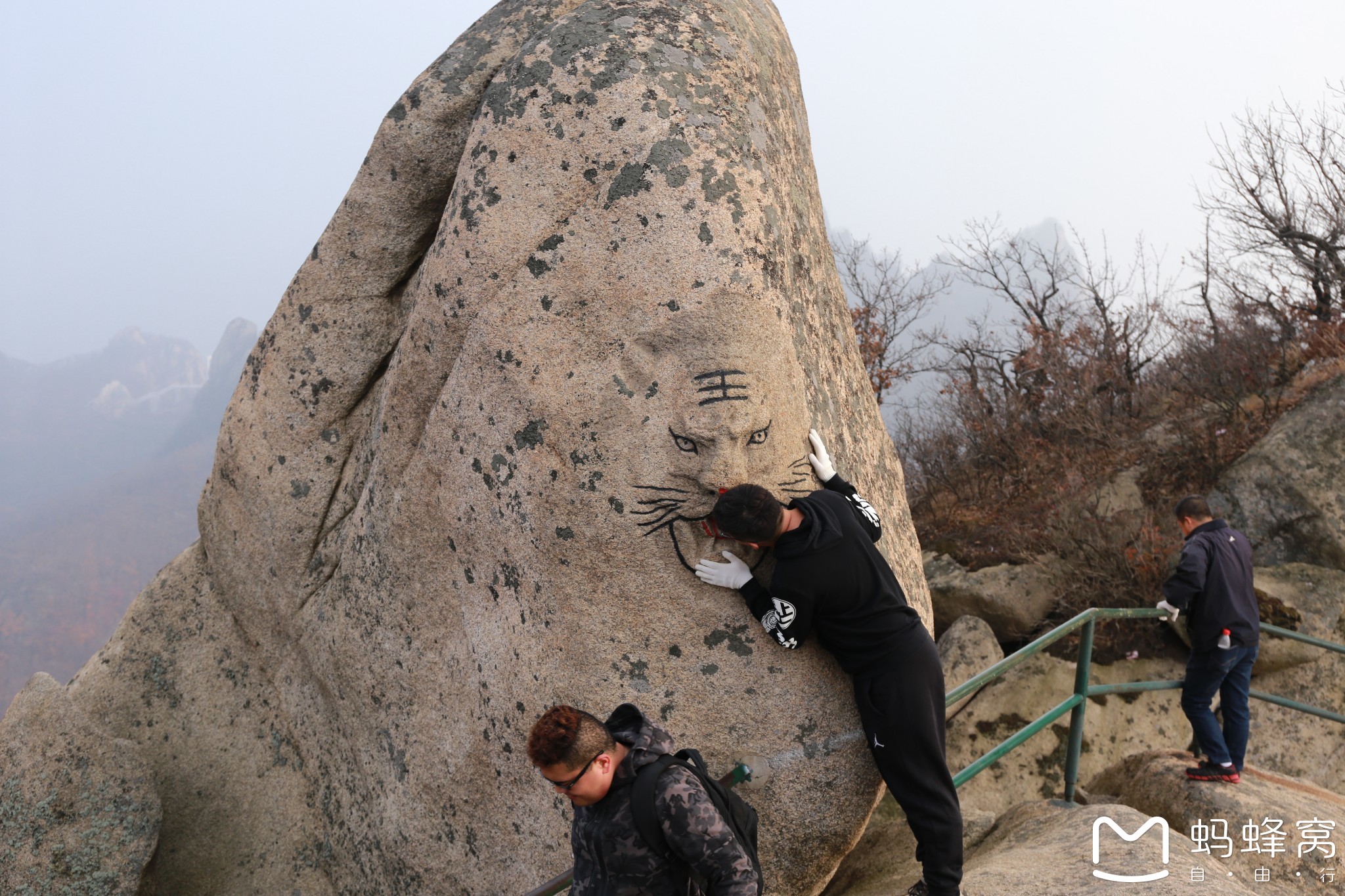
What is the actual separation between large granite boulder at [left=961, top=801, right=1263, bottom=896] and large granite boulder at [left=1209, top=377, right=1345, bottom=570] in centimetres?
486

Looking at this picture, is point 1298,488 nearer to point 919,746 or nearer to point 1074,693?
point 1074,693

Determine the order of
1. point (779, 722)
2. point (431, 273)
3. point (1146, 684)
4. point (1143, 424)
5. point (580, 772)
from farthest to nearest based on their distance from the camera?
1. point (1143, 424)
2. point (1146, 684)
3. point (431, 273)
4. point (779, 722)
5. point (580, 772)

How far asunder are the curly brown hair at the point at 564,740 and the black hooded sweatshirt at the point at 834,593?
3.28ft

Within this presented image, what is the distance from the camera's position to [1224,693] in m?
4.60

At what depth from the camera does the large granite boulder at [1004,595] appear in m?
7.96

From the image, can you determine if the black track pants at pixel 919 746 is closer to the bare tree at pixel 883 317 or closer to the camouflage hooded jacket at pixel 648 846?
the camouflage hooded jacket at pixel 648 846

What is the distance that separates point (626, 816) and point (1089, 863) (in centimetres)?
203

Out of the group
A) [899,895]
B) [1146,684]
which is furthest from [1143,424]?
[899,895]

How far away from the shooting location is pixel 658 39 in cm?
345

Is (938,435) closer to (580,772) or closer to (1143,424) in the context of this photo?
(1143,424)

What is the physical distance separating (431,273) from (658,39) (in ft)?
4.17

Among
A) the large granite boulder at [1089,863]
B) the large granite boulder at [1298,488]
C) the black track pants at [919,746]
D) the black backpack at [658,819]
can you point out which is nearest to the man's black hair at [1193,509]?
the large granite boulder at [1089,863]
